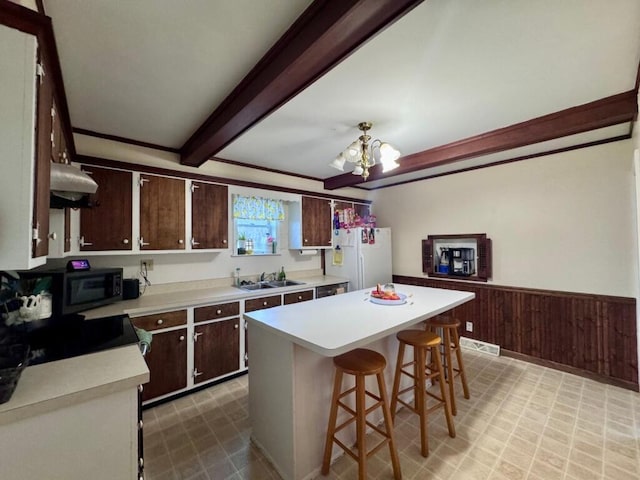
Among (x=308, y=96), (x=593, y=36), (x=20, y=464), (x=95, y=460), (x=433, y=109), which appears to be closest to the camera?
(x=20, y=464)

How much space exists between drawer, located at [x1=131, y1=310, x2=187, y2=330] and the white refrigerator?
2.32 meters

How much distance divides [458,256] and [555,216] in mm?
1148

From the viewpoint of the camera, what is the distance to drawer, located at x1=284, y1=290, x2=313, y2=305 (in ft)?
10.7

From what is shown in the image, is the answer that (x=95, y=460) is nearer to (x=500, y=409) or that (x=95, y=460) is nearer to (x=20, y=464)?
(x=20, y=464)

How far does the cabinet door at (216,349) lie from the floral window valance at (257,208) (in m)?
1.31

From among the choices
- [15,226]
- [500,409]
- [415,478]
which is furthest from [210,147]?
[500,409]

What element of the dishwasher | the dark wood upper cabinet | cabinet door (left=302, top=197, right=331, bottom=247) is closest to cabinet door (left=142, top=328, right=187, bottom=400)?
the dishwasher

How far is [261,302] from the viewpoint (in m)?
3.02

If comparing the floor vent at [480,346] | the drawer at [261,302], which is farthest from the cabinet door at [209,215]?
the floor vent at [480,346]

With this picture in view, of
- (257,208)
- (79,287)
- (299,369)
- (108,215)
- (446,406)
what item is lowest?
(446,406)

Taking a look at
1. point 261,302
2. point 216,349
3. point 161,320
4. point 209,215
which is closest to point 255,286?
point 261,302

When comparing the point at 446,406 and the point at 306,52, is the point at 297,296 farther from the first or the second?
the point at 306,52

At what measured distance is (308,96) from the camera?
188 centimetres

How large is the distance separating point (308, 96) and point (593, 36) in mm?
1545
